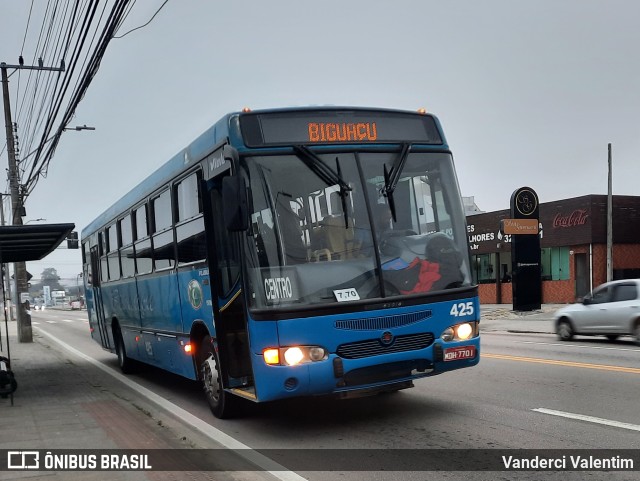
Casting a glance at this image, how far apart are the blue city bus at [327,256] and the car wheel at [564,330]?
11469mm

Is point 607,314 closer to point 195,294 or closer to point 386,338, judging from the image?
point 386,338

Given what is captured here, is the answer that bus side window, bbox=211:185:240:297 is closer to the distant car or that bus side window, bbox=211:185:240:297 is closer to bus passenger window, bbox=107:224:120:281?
bus passenger window, bbox=107:224:120:281

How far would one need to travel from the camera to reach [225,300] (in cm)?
772

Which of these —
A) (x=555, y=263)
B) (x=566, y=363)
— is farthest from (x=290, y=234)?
(x=555, y=263)

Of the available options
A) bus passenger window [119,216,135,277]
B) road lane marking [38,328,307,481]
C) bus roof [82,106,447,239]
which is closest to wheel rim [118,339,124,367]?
road lane marking [38,328,307,481]

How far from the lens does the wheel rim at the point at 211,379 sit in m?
8.38

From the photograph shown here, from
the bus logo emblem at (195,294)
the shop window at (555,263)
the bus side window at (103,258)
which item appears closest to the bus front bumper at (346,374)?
the bus logo emblem at (195,294)

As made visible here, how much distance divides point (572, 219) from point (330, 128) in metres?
29.5

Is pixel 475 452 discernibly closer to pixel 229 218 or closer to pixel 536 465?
pixel 536 465

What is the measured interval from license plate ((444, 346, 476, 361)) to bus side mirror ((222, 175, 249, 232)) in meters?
2.59

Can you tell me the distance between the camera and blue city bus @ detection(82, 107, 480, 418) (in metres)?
6.71

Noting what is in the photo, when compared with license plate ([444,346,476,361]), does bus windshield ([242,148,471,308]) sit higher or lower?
higher

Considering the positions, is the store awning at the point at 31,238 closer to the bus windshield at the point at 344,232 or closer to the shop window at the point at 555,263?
the bus windshield at the point at 344,232

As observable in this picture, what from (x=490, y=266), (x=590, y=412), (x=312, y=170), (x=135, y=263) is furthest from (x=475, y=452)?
(x=490, y=266)
